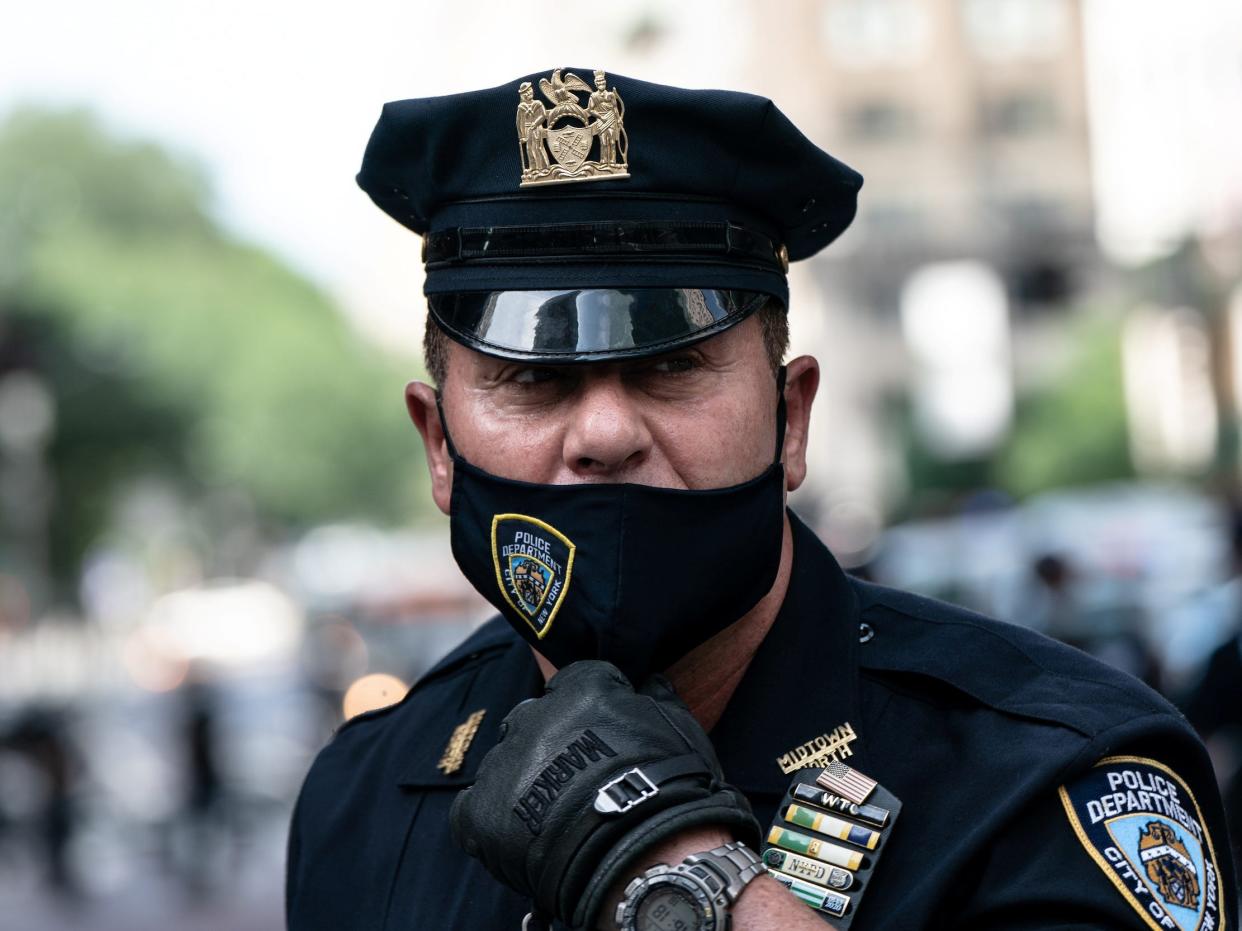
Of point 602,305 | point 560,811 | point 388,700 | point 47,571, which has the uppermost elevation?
point 602,305

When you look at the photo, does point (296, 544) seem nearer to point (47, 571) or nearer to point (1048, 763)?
point (47, 571)

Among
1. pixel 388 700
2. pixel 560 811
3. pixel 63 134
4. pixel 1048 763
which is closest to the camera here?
pixel 560 811

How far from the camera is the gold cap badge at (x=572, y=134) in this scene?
215 cm

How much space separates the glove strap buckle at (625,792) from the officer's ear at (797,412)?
1.95 ft

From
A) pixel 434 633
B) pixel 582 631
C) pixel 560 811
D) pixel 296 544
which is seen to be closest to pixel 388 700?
pixel 582 631

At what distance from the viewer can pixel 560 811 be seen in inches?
70.6

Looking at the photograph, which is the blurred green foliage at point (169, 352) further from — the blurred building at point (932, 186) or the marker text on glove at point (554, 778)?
the marker text on glove at point (554, 778)

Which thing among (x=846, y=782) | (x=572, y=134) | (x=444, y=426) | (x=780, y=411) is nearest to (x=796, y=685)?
(x=846, y=782)

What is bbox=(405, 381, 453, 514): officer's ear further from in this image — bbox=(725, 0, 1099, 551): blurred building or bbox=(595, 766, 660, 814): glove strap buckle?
bbox=(725, 0, 1099, 551): blurred building

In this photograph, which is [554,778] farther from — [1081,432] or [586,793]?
[1081,432]

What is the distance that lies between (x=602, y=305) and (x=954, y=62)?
211 feet

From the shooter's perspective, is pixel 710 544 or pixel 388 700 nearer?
pixel 710 544

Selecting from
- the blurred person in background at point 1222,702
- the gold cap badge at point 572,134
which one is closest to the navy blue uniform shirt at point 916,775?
the gold cap badge at point 572,134

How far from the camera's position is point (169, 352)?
48.1 m
